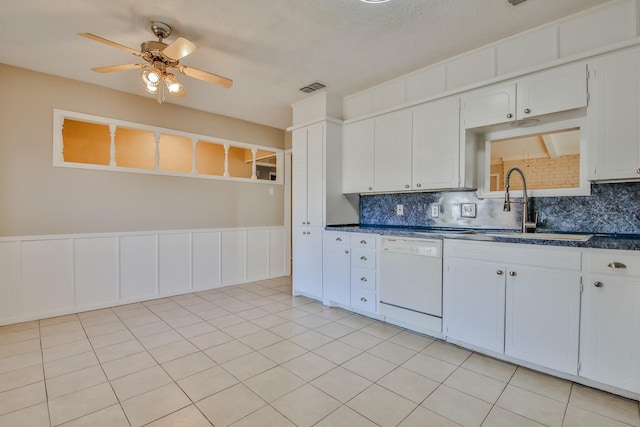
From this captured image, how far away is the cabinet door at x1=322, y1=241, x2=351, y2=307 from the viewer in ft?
11.0

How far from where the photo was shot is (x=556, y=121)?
8.15 feet

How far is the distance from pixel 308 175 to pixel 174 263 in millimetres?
2138

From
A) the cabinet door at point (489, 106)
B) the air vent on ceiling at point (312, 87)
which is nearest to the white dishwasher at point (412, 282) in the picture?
the cabinet door at point (489, 106)

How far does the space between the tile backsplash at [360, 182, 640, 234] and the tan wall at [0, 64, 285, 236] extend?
240cm

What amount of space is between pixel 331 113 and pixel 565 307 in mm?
2906

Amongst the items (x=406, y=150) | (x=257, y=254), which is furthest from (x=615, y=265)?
(x=257, y=254)

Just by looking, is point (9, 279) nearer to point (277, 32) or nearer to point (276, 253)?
point (276, 253)

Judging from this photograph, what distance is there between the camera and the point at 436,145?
2938 millimetres

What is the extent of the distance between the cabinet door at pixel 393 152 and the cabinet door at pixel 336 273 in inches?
32.6

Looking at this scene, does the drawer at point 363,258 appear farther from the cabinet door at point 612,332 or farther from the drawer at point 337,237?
the cabinet door at point 612,332

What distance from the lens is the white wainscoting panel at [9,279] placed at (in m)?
3.03

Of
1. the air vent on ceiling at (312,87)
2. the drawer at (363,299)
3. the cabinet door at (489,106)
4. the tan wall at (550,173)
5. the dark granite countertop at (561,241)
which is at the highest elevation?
the air vent on ceiling at (312,87)

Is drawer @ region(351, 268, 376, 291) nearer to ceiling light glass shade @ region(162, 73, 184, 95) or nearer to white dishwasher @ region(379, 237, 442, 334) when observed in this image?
white dishwasher @ region(379, 237, 442, 334)

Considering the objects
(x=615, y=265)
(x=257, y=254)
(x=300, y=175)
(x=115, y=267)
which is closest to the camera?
(x=615, y=265)
